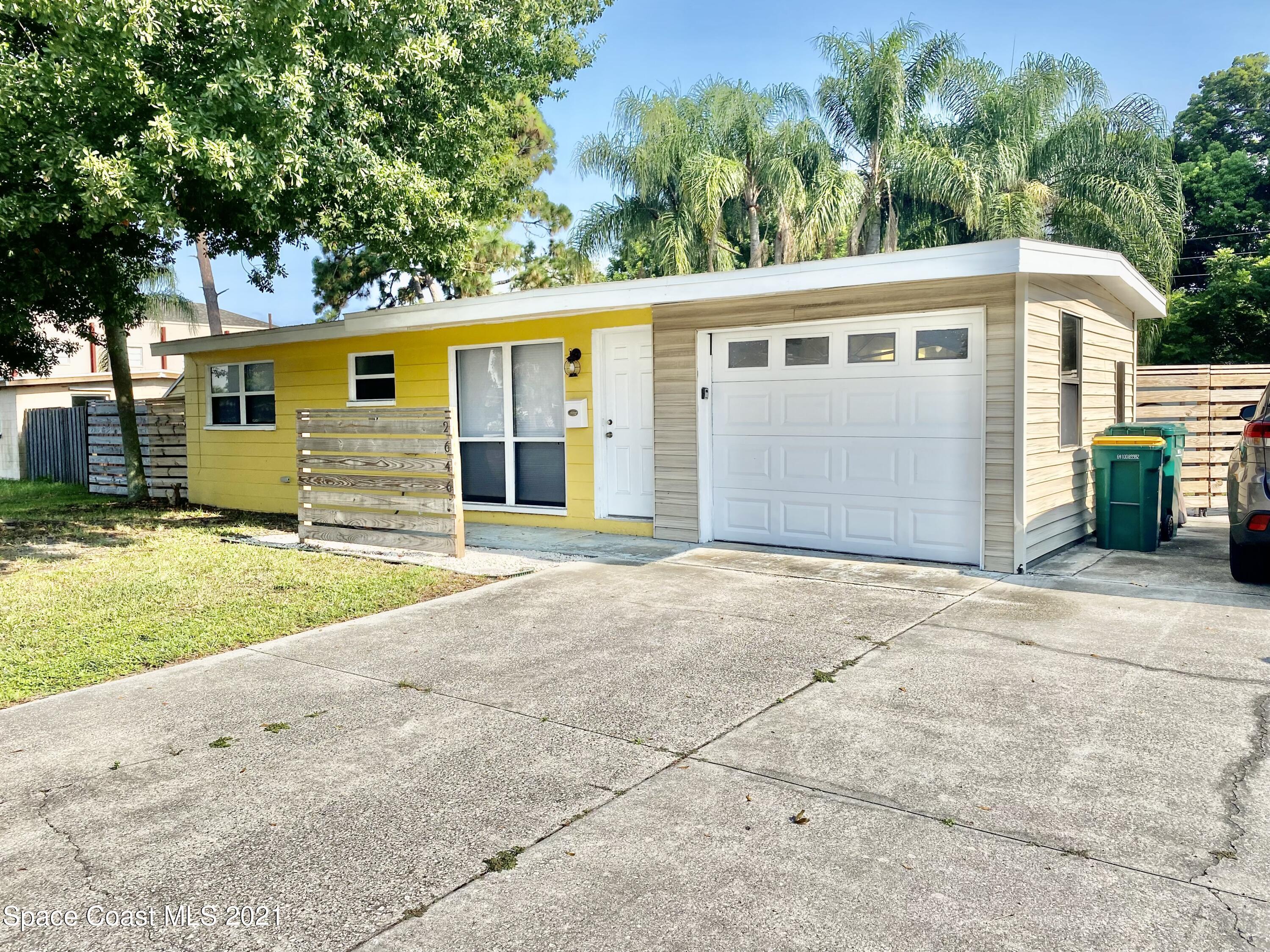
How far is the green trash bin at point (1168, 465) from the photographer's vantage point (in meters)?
7.92

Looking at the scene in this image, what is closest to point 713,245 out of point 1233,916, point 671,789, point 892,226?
point 892,226

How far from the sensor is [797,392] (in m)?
8.03

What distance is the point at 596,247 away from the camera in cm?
2573

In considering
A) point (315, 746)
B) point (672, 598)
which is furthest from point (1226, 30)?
point (315, 746)

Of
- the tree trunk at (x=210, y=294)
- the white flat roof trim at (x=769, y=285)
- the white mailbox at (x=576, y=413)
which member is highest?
the tree trunk at (x=210, y=294)

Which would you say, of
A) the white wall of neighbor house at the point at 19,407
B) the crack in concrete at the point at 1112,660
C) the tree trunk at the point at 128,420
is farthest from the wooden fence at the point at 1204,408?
the white wall of neighbor house at the point at 19,407

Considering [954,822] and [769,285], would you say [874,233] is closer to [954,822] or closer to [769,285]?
[769,285]

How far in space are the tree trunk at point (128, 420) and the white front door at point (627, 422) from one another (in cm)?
842

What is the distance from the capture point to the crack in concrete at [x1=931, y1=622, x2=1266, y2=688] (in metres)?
4.36

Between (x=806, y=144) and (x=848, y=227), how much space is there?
2.72 metres

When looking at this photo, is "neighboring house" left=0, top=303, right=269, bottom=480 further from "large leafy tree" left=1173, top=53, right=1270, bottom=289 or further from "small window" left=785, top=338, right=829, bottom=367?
"large leafy tree" left=1173, top=53, right=1270, bottom=289

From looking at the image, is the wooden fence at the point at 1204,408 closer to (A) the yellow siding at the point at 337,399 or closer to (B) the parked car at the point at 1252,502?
(B) the parked car at the point at 1252,502

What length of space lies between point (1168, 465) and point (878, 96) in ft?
64.6

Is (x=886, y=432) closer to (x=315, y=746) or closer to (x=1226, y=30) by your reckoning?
(x=315, y=746)
